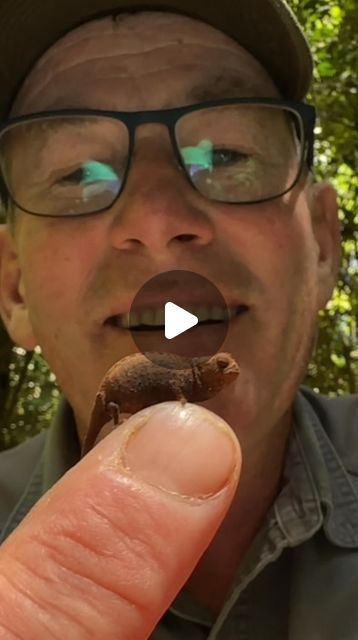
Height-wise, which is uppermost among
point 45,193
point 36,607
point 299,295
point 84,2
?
point 84,2

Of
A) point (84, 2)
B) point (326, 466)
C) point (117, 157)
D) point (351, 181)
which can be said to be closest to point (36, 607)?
point (117, 157)

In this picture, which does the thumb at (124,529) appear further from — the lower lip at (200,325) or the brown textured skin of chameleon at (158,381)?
the lower lip at (200,325)

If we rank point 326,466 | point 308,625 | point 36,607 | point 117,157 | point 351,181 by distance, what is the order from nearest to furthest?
point 36,607 → point 308,625 → point 117,157 → point 326,466 → point 351,181

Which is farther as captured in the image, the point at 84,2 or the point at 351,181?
the point at 351,181

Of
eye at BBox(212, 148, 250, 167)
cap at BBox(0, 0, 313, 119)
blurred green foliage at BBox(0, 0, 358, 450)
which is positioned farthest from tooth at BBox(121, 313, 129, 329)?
blurred green foliage at BBox(0, 0, 358, 450)

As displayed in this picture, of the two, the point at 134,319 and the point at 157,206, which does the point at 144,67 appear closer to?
the point at 157,206

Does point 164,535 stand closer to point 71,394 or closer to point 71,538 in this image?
point 71,538

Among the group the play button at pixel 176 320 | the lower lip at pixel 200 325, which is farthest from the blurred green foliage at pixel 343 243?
the play button at pixel 176 320
